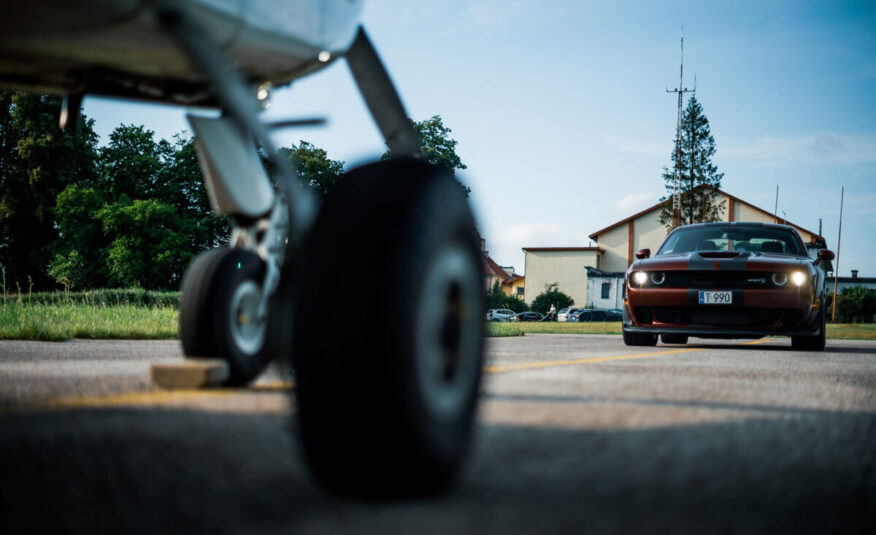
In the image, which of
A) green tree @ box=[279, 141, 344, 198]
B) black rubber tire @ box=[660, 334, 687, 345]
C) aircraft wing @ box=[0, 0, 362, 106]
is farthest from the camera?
green tree @ box=[279, 141, 344, 198]

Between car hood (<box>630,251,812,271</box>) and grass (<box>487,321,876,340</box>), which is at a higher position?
car hood (<box>630,251,812,271</box>)

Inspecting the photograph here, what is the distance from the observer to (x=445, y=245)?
63.4 inches

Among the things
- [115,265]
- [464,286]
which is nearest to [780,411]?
[464,286]

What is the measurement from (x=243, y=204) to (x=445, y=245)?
1.84 meters

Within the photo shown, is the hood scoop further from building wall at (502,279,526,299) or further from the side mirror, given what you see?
building wall at (502,279,526,299)

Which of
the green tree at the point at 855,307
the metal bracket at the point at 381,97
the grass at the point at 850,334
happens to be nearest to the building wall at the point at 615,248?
the green tree at the point at 855,307

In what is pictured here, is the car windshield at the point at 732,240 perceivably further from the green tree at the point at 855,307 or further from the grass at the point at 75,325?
the green tree at the point at 855,307

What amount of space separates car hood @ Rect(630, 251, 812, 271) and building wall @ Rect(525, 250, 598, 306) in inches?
2645

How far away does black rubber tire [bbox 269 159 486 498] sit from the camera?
4.48ft

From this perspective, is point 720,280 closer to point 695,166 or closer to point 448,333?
point 448,333

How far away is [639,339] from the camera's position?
8961mm

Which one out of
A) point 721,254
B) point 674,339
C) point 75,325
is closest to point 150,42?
point 75,325

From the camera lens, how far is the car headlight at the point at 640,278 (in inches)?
324

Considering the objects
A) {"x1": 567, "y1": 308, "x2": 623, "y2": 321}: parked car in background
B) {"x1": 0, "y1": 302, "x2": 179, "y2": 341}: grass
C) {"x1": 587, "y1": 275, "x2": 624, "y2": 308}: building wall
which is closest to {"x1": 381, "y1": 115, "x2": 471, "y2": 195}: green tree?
Answer: {"x1": 567, "y1": 308, "x2": 623, "y2": 321}: parked car in background
